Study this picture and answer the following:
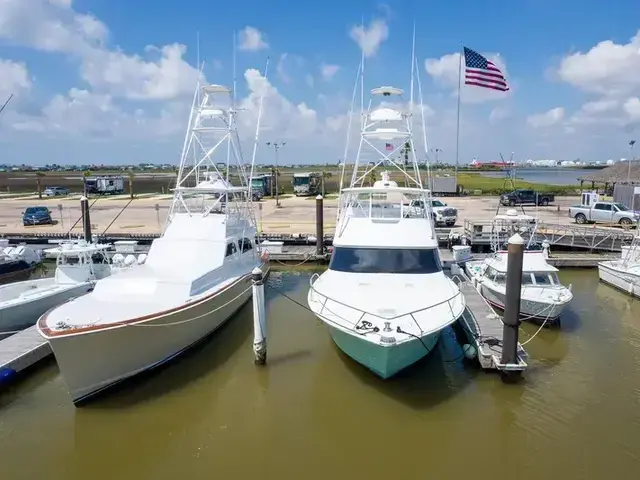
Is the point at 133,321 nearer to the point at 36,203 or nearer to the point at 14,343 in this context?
the point at 14,343

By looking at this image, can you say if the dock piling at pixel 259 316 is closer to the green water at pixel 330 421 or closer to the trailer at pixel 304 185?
the green water at pixel 330 421

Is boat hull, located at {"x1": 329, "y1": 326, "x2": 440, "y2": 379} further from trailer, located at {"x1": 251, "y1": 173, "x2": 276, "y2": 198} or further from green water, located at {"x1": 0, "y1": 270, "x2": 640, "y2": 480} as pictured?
trailer, located at {"x1": 251, "y1": 173, "x2": 276, "y2": 198}

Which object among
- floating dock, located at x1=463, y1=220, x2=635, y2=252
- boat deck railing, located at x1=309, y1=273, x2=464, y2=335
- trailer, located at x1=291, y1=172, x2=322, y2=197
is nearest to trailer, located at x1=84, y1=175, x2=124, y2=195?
trailer, located at x1=291, y1=172, x2=322, y2=197

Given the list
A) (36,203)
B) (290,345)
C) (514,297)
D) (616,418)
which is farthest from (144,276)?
(36,203)

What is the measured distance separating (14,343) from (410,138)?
42.1 ft

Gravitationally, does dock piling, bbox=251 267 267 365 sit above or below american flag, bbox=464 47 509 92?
below

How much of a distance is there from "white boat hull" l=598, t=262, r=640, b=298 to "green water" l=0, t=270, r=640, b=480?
5.68 metres

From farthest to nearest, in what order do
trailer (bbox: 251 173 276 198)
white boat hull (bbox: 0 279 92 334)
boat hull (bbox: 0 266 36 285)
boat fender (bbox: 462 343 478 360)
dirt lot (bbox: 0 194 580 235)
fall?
trailer (bbox: 251 173 276 198)
dirt lot (bbox: 0 194 580 235)
boat hull (bbox: 0 266 36 285)
white boat hull (bbox: 0 279 92 334)
boat fender (bbox: 462 343 478 360)

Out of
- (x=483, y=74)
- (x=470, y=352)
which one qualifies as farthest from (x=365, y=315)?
(x=483, y=74)

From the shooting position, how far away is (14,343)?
12.2 m

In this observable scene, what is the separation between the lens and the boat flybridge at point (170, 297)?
9898mm

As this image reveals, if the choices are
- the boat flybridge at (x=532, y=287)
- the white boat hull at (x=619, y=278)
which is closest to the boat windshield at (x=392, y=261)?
the boat flybridge at (x=532, y=287)

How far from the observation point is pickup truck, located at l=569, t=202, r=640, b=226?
28.9m

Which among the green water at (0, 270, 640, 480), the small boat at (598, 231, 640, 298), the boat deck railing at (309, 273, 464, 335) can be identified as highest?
the boat deck railing at (309, 273, 464, 335)
